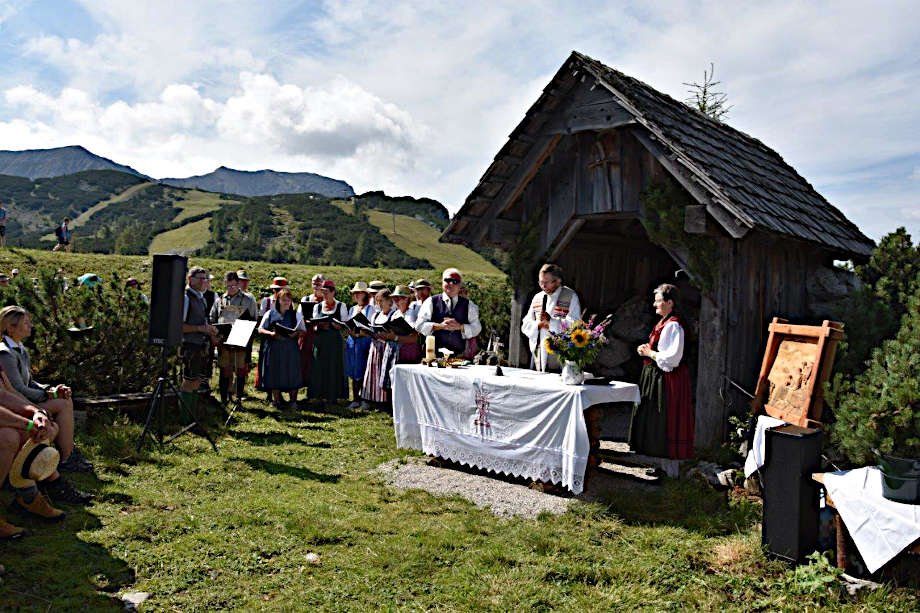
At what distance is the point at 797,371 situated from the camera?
540 centimetres

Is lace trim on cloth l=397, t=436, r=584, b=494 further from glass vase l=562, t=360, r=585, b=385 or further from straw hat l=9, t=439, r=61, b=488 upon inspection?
straw hat l=9, t=439, r=61, b=488

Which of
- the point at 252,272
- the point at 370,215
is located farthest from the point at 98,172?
the point at 252,272

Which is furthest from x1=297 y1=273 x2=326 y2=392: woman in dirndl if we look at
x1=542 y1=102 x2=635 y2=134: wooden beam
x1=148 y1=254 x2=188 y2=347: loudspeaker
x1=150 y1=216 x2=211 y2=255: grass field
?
x1=150 y1=216 x2=211 y2=255: grass field

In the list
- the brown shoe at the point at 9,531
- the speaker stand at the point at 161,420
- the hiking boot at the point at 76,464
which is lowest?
the brown shoe at the point at 9,531

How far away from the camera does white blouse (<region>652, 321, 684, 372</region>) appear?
→ 595cm

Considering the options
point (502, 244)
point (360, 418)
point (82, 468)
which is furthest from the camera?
point (360, 418)

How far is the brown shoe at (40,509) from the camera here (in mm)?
4582

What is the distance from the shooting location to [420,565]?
426 cm

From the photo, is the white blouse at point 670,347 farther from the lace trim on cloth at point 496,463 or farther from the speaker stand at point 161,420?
Answer: the speaker stand at point 161,420

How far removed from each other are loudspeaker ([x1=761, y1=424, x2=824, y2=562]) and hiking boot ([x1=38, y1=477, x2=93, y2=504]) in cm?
508

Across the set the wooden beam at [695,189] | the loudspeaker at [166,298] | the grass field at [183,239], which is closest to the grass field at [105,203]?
the grass field at [183,239]

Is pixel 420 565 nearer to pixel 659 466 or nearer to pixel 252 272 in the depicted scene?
pixel 659 466

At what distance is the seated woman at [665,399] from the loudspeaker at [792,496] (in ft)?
5.78

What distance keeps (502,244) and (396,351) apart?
7.70ft
